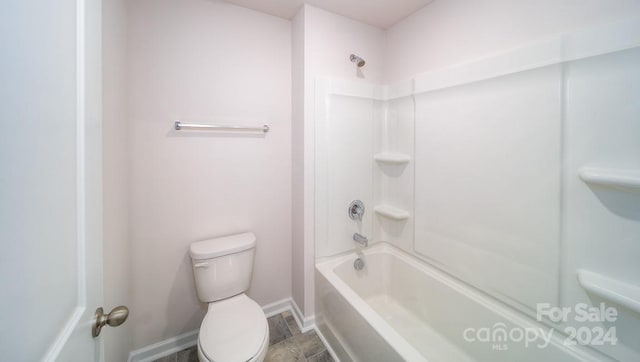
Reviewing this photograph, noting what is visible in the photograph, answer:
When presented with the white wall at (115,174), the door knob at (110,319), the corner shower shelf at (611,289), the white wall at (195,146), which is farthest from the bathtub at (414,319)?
the white wall at (115,174)

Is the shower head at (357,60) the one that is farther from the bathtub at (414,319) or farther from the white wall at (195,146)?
the bathtub at (414,319)

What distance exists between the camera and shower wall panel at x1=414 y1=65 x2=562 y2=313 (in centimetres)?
112

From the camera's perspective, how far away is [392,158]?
1.89 meters

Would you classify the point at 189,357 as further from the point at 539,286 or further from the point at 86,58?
the point at 539,286

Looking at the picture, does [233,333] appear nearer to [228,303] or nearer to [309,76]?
[228,303]

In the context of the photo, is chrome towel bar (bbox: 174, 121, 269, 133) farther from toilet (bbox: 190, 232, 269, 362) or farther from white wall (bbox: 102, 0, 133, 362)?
toilet (bbox: 190, 232, 269, 362)

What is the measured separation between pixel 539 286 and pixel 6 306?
5.93 feet

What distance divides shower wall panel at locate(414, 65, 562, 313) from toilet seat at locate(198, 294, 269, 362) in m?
1.27

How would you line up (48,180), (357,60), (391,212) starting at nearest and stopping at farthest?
(48,180) < (357,60) < (391,212)

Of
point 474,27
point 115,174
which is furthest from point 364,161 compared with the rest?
point 115,174

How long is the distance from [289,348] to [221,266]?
0.76 m

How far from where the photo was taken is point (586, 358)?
39.2 inches

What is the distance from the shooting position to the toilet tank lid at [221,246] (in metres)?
1.48

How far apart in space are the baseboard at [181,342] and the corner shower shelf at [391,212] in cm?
102
